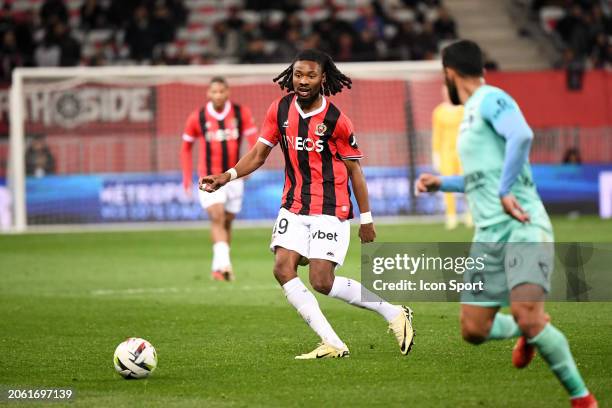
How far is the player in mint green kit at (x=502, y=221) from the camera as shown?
249 inches

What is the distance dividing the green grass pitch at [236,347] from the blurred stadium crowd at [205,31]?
10.3m

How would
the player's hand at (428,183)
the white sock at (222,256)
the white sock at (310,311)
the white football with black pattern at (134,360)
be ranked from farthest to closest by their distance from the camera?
the white sock at (222,256), the white sock at (310,311), the white football with black pattern at (134,360), the player's hand at (428,183)

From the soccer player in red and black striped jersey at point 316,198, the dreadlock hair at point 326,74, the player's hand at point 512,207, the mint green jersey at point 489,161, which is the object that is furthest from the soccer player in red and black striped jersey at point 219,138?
the player's hand at point 512,207

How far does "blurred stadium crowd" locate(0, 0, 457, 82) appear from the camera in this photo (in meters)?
26.0

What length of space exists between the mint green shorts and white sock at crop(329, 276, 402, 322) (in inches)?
83.3

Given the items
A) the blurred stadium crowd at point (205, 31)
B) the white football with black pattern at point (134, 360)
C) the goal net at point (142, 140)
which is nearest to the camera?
the white football with black pattern at point (134, 360)

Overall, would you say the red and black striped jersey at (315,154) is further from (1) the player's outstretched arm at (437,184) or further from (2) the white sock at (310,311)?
(1) the player's outstretched arm at (437,184)

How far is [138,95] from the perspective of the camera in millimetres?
23203

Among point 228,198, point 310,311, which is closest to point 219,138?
point 228,198

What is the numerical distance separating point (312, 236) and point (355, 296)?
552mm

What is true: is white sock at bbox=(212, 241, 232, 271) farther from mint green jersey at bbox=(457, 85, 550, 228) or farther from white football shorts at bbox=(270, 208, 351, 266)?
mint green jersey at bbox=(457, 85, 550, 228)

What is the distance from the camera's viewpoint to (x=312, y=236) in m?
8.77

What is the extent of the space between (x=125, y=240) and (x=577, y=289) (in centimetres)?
1067

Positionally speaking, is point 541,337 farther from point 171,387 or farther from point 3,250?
point 3,250
